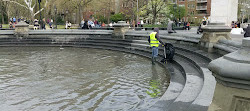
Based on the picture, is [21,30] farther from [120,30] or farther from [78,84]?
[78,84]

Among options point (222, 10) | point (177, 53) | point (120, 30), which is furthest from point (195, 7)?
point (177, 53)

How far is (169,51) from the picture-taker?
10.2 metres

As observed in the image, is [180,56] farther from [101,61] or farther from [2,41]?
[2,41]

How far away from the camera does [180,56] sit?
1072 centimetres

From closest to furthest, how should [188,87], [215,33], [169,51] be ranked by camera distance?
[188,87]
[215,33]
[169,51]

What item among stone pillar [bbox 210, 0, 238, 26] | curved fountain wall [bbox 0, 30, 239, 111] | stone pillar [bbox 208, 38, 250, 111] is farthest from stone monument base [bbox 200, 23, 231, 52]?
stone pillar [bbox 210, 0, 238, 26]

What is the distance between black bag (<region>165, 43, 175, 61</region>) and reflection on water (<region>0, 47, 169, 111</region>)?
2.04ft

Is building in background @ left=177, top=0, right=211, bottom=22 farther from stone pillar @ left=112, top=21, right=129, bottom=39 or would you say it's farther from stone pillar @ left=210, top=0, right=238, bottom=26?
stone pillar @ left=112, top=21, right=129, bottom=39

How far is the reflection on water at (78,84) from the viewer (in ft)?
18.9

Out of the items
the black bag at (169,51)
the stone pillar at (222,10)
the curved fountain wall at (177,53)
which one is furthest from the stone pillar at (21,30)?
the stone pillar at (222,10)

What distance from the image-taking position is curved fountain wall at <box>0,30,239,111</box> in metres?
4.86

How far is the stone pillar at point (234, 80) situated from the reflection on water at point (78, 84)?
3097mm

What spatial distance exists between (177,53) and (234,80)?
8.81m

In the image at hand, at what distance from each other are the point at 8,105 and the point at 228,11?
17.6m
